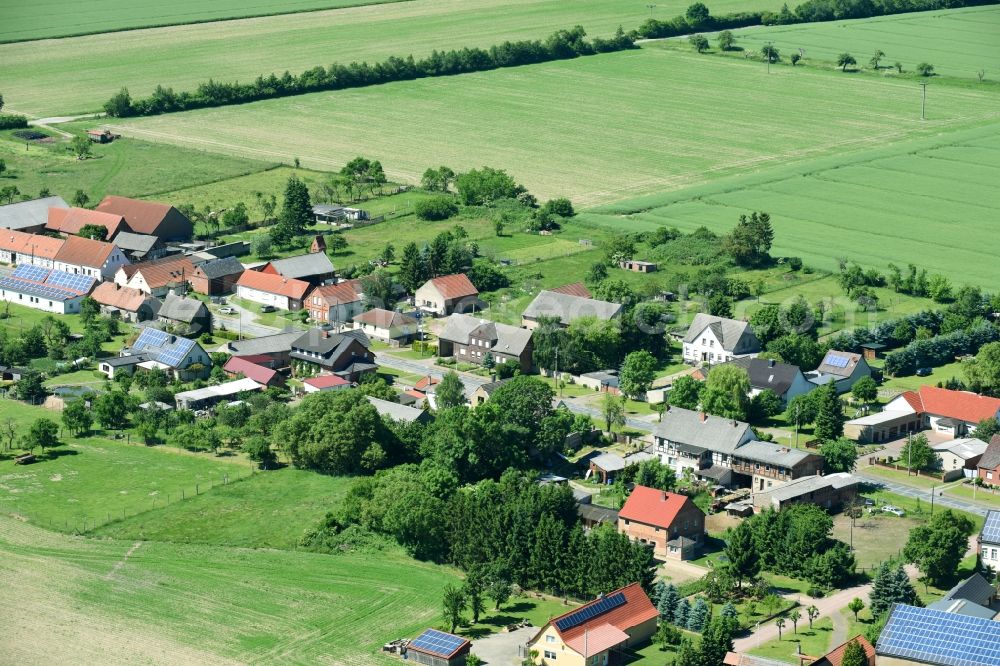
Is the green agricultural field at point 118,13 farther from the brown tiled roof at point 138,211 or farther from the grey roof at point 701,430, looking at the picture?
the grey roof at point 701,430

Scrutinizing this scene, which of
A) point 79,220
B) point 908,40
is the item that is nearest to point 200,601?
point 79,220

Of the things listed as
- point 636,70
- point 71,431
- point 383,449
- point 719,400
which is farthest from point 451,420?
point 636,70

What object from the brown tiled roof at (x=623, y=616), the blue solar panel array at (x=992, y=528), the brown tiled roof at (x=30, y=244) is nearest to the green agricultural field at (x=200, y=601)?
the brown tiled roof at (x=623, y=616)

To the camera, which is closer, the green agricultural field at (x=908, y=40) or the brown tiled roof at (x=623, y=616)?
the brown tiled roof at (x=623, y=616)

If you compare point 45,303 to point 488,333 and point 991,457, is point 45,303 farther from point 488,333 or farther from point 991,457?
point 991,457

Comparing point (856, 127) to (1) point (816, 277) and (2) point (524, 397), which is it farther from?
(2) point (524, 397)

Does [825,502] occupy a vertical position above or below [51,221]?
below
